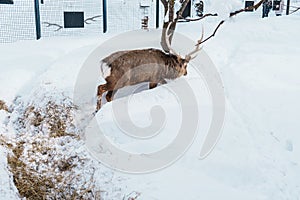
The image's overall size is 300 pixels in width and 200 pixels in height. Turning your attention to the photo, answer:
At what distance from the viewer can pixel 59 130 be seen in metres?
4.32

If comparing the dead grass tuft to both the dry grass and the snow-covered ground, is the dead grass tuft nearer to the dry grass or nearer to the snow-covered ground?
the snow-covered ground

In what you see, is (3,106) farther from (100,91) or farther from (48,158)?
(48,158)

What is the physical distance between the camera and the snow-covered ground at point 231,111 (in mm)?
3004

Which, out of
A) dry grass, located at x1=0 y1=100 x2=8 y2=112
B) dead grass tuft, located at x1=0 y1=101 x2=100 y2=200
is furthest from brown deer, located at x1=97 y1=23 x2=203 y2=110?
dry grass, located at x1=0 y1=100 x2=8 y2=112

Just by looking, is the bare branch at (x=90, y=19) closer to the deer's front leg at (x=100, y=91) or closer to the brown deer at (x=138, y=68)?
the brown deer at (x=138, y=68)

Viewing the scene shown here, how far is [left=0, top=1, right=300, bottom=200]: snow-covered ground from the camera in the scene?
3004mm

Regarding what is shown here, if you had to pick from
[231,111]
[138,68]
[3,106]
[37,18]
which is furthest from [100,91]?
[37,18]

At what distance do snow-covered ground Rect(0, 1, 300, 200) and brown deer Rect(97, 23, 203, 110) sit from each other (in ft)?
0.78

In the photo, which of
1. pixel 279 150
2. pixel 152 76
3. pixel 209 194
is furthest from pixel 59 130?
pixel 279 150

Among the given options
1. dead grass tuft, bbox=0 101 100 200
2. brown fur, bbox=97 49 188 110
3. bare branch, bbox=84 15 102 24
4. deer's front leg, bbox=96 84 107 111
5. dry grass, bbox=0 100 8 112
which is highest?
bare branch, bbox=84 15 102 24

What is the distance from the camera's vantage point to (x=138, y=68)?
4895 millimetres

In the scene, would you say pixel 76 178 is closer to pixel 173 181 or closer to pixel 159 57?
pixel 173 181

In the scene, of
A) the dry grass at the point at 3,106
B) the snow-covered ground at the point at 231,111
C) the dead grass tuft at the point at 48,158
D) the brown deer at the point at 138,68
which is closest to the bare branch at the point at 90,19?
the snow-covered ground at the point at 231,111

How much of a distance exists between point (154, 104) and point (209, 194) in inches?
74.2
